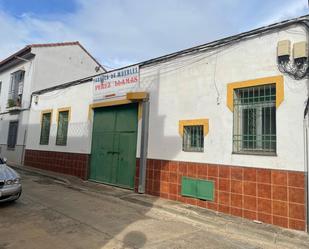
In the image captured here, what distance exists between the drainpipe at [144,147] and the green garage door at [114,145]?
54 cm

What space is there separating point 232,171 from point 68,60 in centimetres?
1429

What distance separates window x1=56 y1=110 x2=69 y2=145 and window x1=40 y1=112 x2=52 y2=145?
1.07 meters

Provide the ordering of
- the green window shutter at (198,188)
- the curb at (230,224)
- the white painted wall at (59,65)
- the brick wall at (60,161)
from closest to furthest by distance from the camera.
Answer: the curb at (230,224) → the green window shutter at (198,188) → the brick wall at (60,161) → the white painted wall at (59,65)

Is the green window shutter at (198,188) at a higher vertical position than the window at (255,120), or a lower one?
lower

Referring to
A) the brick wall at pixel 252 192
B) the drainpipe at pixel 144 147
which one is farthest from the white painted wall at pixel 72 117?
the brick wall at pixel 252 192

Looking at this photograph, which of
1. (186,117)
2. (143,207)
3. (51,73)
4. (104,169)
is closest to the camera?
(143,207)

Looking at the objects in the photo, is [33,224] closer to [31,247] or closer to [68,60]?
[31,247]

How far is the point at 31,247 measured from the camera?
4.43 m

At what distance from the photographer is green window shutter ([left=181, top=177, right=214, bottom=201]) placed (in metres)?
7.27

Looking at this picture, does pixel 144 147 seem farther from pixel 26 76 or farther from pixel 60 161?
pixel 26 76

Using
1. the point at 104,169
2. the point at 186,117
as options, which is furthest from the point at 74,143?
the point at 186,117

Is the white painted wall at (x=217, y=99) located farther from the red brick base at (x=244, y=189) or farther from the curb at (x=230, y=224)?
the curb at (x=230, y=224)

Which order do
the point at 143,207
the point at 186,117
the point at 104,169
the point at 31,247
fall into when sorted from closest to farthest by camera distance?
the point at 31,247 < the point at 143,207 < the point at 186,117 < the point at 104,169

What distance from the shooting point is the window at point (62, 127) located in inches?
510
